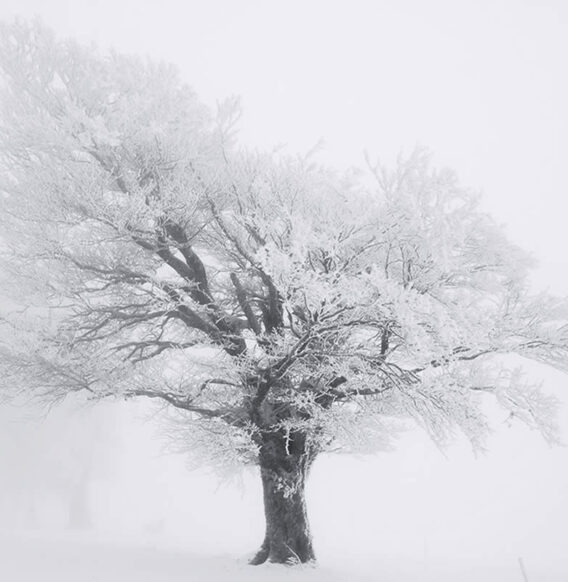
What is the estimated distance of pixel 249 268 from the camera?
429 inches

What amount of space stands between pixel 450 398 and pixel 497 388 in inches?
41.7

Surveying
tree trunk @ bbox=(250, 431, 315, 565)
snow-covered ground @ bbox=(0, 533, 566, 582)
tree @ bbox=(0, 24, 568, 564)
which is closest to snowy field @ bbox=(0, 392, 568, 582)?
snow-covered ground @ bbox=(0, 533, 566, 582)

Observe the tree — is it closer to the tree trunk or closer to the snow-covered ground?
the tree trunk

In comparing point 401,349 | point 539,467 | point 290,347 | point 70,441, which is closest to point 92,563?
point 290,347

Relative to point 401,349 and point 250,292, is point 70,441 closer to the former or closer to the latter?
point 250,292

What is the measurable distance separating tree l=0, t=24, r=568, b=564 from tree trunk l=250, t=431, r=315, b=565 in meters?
0.04

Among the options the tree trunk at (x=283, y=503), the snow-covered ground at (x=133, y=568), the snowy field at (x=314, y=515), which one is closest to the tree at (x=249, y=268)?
the tree trunk at (x=283, y=503)

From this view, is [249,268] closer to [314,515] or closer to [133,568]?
[133,568]

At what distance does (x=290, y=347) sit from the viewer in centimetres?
943

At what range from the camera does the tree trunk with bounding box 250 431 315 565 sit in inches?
429

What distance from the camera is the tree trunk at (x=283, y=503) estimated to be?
1089cm

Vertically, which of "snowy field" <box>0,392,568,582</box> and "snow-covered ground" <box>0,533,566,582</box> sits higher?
"snowy field" <box>0,392,568,582</box>

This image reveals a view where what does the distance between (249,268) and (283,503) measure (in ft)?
15.6

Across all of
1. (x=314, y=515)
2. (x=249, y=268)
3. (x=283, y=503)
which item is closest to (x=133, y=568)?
(x=283, y=503)
